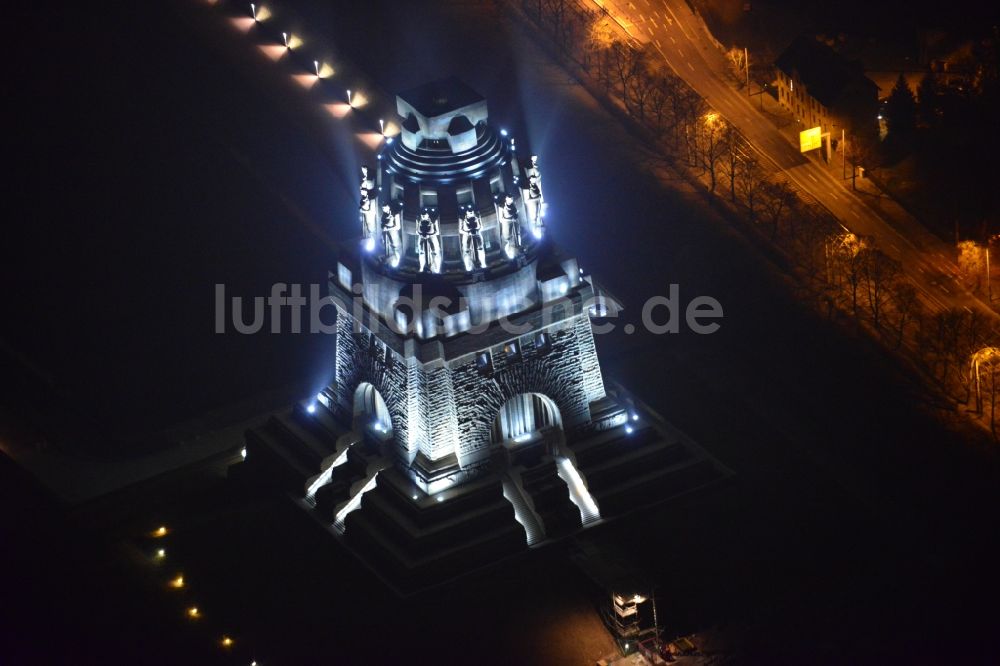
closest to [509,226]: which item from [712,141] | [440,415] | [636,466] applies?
[440,415]

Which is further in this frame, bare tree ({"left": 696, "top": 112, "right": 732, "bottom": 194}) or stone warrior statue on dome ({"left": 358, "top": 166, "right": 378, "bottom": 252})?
bare tree ({"left": 696, "top": 112, "right": 732, "bottom": 194})

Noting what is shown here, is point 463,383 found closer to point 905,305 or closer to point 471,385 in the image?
point 471,385

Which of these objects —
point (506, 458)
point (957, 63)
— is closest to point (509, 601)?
point (506, 458)

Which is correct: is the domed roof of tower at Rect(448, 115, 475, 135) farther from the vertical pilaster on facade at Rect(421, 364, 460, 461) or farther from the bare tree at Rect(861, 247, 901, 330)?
the bare tree at Rect(861, 247, 901, 330)

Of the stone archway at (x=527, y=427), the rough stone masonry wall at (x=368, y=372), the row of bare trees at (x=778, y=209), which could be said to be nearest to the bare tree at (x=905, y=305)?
the row of bare trees at (x=778, y=209)

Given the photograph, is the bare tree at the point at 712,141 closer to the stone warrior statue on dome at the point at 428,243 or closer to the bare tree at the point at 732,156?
the bare tree at the point at 732,156

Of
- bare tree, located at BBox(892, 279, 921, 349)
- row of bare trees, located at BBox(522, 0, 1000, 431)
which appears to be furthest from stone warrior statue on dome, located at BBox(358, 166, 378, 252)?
bare tree, located at BBox(892, 279, 921, 349)

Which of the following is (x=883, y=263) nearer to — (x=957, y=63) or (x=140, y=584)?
(x=957, y=63)
